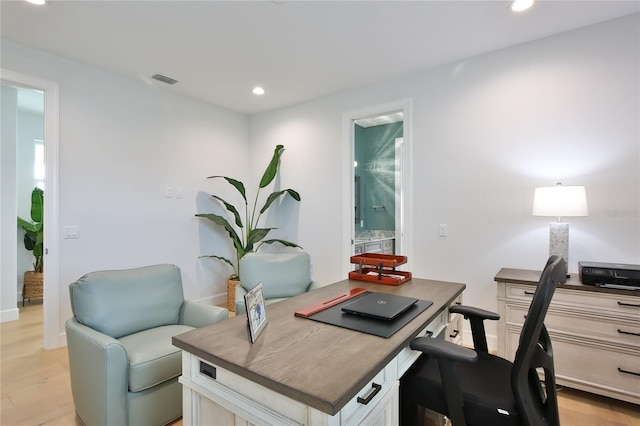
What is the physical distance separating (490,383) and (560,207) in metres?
1.55

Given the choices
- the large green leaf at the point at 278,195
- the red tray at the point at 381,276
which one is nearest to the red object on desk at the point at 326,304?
the red tray at the point at 381,276

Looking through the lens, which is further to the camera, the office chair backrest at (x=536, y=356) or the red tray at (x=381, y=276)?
the red tray at (x=381, y=276)

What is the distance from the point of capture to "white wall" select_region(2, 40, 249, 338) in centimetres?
303

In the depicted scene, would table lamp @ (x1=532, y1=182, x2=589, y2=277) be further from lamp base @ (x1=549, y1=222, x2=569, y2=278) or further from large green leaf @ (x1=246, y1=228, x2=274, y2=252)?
large green leaf @ (x1=246, y1=228, x2=274, y2=252)

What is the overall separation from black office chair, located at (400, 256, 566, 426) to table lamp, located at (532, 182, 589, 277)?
1269mm

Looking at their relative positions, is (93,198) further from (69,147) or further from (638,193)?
(638,193)

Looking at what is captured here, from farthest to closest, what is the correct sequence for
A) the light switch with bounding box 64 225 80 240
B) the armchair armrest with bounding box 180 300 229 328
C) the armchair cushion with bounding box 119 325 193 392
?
the light switch with bounding box 64 225 80 240 < the armchair armrest with bounding box 180 300 229 328 < the armchair cushion with bounding box 119 325 193 392

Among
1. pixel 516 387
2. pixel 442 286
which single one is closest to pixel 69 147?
pixel 442 286

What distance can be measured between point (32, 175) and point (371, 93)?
5.12 metres

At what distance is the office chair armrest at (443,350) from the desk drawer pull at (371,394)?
0.24m

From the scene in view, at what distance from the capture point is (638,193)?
2.32m

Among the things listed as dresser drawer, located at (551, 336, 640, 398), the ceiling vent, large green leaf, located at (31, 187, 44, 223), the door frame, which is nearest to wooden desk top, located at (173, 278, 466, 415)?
dresser drawer, located at (551, 336, 640, 398)

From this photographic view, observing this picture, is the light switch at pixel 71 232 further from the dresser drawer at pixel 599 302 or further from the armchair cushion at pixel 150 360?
the dresser drawer at pixel 599 302

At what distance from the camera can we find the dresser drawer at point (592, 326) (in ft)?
6.53
